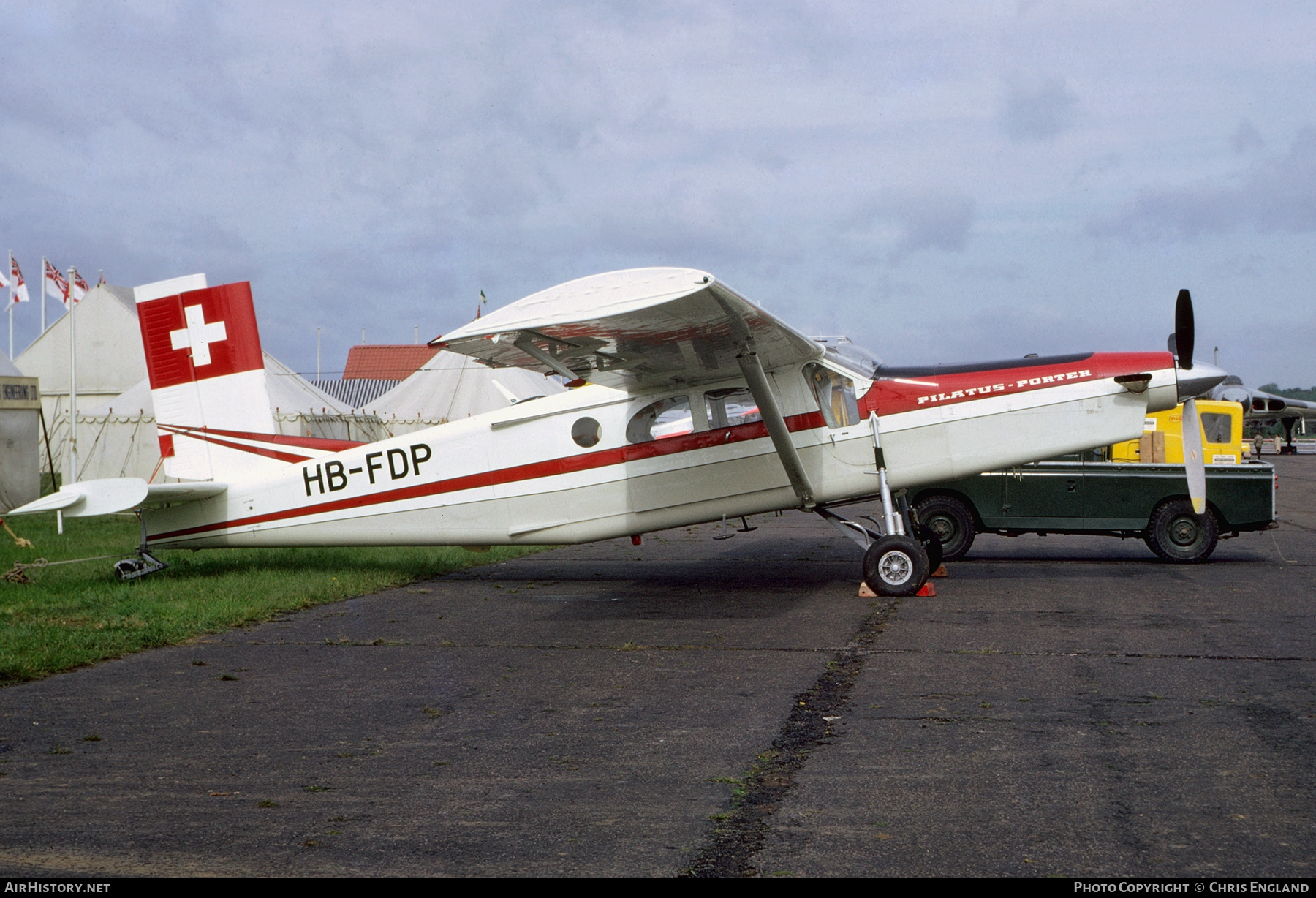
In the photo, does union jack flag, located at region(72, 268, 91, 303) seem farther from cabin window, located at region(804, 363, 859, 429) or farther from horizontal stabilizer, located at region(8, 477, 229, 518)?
cabin window, located at region(804, 363, 859, 429)

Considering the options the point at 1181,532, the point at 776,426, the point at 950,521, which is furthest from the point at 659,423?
the point at 1181,532

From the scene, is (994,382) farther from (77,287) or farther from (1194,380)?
(77,287)

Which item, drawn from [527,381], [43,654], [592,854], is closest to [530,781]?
[592,854]

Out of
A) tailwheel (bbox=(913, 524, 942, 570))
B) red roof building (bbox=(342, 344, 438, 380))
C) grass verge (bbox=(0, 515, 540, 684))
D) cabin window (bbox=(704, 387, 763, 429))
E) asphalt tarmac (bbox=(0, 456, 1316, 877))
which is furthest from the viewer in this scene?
red roof building (bbox=(342, 344, 438, 380))

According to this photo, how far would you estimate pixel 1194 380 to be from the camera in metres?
10.1

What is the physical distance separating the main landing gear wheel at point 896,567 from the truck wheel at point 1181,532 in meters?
5.13

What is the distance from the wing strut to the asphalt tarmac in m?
1.32

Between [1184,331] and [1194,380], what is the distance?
19.4 inches

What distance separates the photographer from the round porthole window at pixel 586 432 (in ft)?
36.0

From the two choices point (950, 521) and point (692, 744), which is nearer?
point (692, 744)

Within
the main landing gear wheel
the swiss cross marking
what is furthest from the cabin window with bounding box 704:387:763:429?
the swiss cross marking

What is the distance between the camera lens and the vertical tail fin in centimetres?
1195

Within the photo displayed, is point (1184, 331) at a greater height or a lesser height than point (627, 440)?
greater

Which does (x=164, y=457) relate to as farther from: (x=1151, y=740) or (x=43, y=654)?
(x=1151, y=740)
